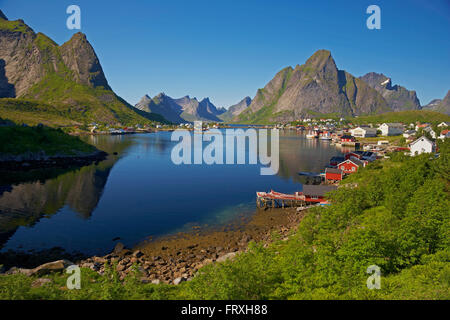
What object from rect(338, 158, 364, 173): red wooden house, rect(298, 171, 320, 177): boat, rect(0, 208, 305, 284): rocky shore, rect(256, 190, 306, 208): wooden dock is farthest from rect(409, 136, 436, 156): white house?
rect(0, 208, 305, 284): rocky shore

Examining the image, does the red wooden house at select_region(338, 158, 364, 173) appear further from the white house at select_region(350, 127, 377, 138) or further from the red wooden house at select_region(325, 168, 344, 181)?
the white house at select_region(350, 127, 377, 138)

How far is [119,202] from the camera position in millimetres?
46562

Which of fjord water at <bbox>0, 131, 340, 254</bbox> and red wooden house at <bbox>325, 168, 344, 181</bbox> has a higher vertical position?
red wooden house at <bbox>325, 168, 344, 181</bbox>

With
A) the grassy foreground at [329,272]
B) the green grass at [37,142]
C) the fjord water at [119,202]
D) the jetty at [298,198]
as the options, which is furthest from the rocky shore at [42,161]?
the grassy foreground at [329,272]

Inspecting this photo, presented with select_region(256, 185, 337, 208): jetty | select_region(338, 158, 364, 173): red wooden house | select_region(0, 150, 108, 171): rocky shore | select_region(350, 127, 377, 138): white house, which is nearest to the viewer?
select_region(256, 185, 337, 208): jetty

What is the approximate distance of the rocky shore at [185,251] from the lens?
2461 cm

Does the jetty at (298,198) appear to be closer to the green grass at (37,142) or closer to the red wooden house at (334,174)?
the red wooden house at (334,174)

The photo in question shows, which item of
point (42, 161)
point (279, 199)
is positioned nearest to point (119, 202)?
point (279, 199)

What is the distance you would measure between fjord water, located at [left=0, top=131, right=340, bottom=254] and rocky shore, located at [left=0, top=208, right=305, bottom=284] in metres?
2.38

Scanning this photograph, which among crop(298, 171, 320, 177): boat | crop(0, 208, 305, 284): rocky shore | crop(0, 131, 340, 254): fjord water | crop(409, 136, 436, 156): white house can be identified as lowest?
crop(0, 208, 305, 284): rocky shore

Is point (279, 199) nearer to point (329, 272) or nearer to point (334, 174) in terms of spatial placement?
point (334, 174)

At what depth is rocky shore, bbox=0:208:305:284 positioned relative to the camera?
2461cm
